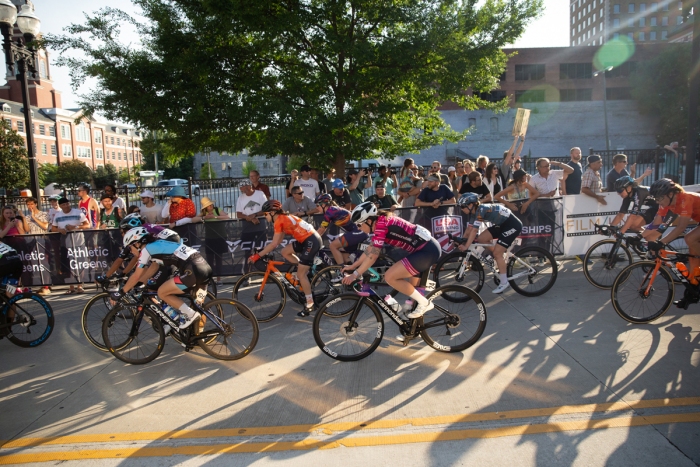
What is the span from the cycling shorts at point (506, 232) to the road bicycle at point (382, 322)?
214 cm

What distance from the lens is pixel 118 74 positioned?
11.0 m

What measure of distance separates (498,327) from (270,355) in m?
3.09

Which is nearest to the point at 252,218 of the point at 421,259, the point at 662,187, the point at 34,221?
the point at 421,259

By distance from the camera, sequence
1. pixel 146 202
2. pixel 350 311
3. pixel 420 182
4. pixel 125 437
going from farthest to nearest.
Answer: pixel 420 182
pixel 146 202
pixel 350 311
pixel 125 437

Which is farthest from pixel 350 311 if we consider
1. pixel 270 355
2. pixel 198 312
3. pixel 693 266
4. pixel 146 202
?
pixel 146 202

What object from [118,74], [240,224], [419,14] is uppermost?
[419,14]

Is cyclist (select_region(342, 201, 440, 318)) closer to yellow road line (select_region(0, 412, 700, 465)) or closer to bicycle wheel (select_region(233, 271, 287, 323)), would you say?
yellow road line (select_region(0, 412, 700, 465))

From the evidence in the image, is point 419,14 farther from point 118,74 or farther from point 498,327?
point 498,327

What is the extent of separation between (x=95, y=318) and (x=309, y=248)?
10.3 feet

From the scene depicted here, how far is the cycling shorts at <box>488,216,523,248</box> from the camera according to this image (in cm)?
775

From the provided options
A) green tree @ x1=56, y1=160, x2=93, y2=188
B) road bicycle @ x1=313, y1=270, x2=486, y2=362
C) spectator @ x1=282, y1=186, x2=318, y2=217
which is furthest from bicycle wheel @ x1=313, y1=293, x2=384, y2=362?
green tree @ x1=56, y1=160, x2=93, y2=188

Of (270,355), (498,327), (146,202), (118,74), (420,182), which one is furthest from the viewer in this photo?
(420,182)

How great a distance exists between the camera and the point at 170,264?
605cm

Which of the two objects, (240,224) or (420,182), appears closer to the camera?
(240,224)
